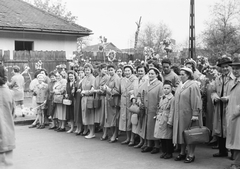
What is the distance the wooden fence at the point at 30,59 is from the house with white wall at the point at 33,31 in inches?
50.0

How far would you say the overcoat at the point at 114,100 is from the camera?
935 centimetres

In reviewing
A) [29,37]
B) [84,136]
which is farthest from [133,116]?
[29,37]

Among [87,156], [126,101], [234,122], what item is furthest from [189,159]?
[126,101]

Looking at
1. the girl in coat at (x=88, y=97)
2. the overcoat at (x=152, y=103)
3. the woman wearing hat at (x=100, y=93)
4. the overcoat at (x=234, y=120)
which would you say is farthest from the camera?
the girl in coat at (x=88, y=97)

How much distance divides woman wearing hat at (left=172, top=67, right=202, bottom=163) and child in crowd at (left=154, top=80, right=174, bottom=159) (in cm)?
21

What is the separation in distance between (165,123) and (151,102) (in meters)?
0.81

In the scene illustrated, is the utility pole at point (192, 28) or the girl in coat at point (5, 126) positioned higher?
the utility pole at point (192, 28)

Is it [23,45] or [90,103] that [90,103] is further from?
[23,45]

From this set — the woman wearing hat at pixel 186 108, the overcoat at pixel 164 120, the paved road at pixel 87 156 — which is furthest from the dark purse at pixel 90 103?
the woman wearing hat at pixel 186 108

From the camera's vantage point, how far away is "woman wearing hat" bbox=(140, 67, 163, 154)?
8.12 meters

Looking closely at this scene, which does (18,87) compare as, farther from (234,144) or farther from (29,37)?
(234,144)

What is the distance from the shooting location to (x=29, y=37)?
2036 centimetres

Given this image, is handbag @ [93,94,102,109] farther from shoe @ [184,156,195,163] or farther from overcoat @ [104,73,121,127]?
shoe @ [184,156,195,163]

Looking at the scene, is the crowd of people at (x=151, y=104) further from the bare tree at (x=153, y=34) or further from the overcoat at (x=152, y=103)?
the bare tree at (x=153, y=34)
